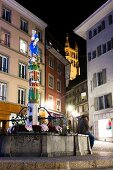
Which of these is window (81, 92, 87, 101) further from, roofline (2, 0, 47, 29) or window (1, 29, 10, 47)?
window (1, 29, 10, 47)

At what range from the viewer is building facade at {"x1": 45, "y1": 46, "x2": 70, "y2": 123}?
3995 centimetres

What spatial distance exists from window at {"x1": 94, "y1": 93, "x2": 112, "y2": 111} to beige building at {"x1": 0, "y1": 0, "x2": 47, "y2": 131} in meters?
7.41

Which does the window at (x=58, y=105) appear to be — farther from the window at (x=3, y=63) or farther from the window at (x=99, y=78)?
the window at (x=3, y=63)

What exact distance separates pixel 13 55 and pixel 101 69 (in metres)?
11.1

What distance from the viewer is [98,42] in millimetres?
36562

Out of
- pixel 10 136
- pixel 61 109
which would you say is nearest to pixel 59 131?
pixel 10 136

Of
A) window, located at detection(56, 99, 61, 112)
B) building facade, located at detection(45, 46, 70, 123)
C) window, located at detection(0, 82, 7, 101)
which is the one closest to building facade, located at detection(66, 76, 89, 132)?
building facade, located at detection(45, 46, 70, 123)

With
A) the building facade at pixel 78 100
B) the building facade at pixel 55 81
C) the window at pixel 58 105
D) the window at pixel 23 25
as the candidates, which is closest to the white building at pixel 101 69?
the building facade at pixel 55 81

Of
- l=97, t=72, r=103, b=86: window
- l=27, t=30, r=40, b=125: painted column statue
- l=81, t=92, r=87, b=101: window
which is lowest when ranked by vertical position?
l=27, t=30, r=40, b=125: painted column statue

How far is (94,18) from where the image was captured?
3681 centimetres

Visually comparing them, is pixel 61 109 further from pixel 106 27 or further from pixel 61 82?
pixel 106 27

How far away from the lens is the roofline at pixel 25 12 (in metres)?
33.5

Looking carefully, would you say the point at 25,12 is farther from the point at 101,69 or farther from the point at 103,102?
the point at 103,102

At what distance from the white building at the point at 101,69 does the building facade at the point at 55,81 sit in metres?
6.03
